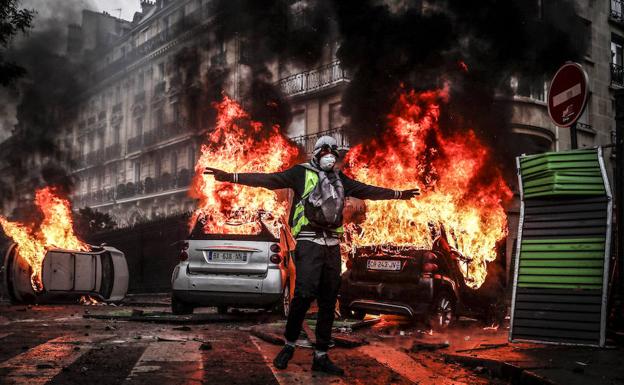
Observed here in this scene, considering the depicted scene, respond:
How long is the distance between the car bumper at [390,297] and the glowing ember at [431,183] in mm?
716

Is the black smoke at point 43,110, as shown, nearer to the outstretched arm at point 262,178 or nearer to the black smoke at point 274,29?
the black smoke at point 274,29

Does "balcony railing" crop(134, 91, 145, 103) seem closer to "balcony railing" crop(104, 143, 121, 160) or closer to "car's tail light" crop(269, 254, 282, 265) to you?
"balcony railing" crop(104, 143, 121, 160)

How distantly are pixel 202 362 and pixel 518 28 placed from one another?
12.7 metres

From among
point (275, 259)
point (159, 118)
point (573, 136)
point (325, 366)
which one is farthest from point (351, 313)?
point (159, 118)

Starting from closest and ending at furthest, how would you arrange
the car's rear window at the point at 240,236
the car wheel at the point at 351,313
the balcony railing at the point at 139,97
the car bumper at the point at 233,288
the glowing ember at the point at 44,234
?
1. the car bumper at the point at 233,288
2. the car wheel at the point at 351,313
3. the car's rear window at the point at 240,236
4. the glowing ember at the point at 44,234
5. the balcony railing at the point at 139,97

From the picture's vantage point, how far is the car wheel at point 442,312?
360 inches

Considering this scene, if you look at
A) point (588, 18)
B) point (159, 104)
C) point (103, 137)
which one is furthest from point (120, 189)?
point (588, 18)

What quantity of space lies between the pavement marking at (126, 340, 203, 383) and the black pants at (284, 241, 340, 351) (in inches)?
37.3

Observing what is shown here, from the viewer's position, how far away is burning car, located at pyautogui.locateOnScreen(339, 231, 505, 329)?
9164 millimetres

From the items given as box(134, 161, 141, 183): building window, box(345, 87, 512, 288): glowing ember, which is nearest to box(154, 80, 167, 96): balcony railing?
box(134, 161, 141, 183): building window

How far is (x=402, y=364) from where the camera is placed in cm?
627

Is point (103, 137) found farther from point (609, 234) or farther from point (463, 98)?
point (609, 234)

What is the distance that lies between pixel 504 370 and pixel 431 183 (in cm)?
865

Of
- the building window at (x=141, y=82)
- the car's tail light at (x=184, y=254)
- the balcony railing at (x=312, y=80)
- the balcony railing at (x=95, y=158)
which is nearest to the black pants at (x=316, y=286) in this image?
the car's tail light at (x=184, y=254)
